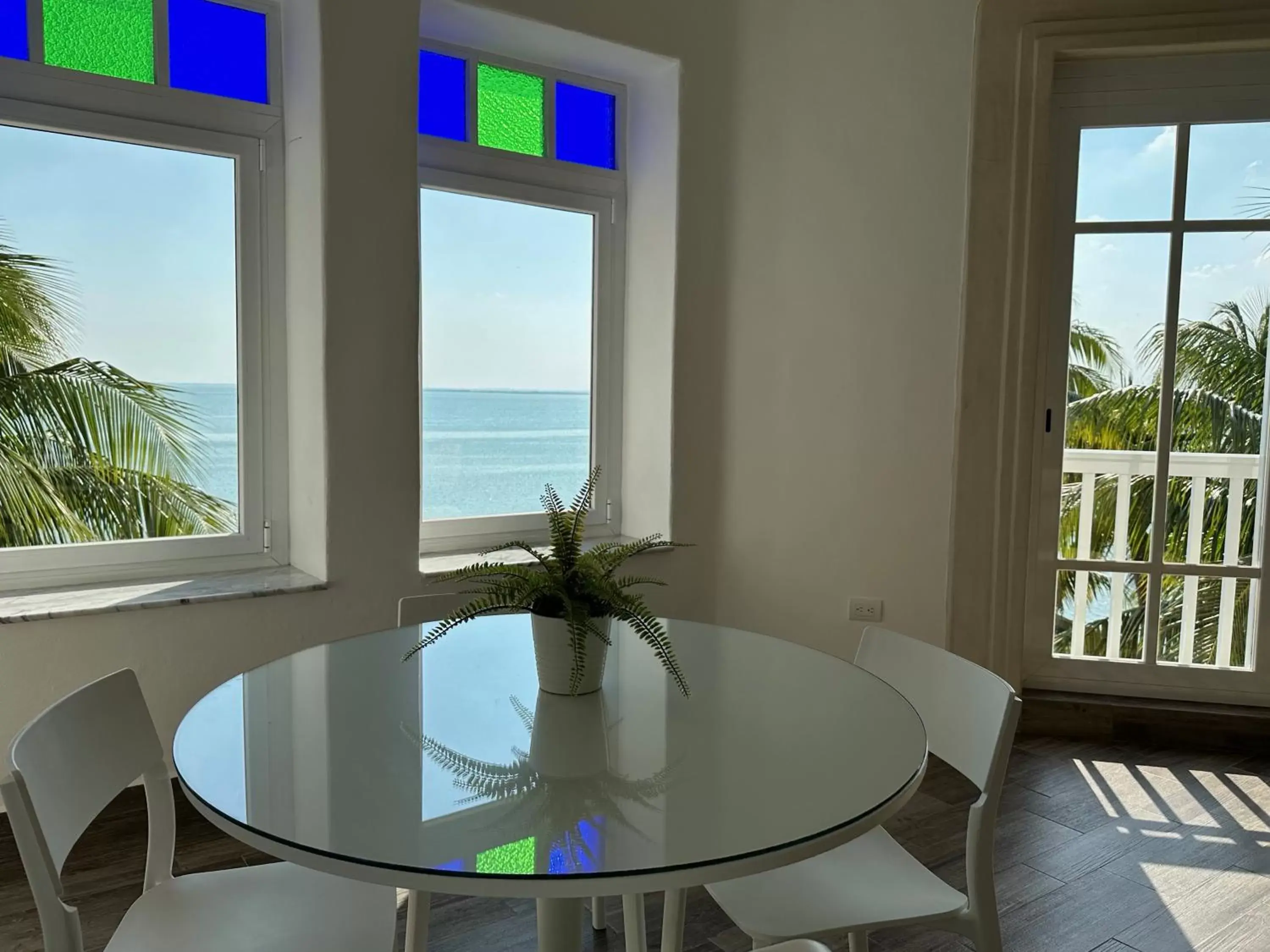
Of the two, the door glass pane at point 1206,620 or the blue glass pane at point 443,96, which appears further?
the door glass pane at point 1206,620

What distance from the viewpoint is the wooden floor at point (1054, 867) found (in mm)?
2221

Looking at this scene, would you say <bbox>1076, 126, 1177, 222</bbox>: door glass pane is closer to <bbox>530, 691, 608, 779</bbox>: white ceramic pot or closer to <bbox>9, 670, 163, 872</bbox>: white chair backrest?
<bbox>530, 691, 608, 779</bbox>: white ceramic pot

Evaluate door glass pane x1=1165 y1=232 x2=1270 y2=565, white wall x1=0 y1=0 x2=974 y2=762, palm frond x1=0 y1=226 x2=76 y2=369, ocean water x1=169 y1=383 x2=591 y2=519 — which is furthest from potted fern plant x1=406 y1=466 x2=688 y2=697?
door glass pane x1=1165 y1=232 x2=1270 y2=565

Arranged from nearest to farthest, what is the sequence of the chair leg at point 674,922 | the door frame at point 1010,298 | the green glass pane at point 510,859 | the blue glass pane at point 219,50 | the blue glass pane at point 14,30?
the green glass pane at point 510,859
the chair leg at point 674,922
the blue glass pane at point 14,30
the blue glass pane at point 219,50
the door frame at point 1010,298

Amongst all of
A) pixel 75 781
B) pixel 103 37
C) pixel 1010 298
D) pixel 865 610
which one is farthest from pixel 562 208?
pixel 75 781

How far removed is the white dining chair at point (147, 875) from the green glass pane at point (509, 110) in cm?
252

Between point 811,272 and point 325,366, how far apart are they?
1.84m

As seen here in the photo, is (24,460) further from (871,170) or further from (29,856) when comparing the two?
(871,170)

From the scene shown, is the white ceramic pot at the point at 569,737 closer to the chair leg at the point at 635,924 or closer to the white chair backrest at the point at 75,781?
the chair leg at the point at 635,924

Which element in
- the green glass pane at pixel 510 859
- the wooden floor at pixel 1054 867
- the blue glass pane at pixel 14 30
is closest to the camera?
the green glass pane at pixel 510 859

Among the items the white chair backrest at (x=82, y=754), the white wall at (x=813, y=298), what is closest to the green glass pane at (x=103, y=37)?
the white wall at (x=813, y=298)

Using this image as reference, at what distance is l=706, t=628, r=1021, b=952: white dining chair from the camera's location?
148 cm

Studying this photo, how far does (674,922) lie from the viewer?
1.60 metres

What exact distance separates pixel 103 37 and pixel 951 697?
2840mm
